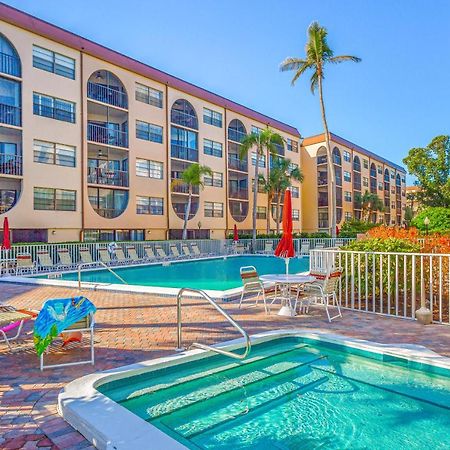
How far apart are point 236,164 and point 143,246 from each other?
15.9 m

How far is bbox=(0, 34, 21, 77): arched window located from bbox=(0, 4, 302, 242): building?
0.16 ft

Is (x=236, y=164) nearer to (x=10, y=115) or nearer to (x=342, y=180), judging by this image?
(x=342, y=180)

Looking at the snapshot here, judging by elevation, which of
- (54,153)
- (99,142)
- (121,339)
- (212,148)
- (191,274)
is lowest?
(191,274)

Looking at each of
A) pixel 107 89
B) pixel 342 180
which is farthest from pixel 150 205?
pixel 342 180

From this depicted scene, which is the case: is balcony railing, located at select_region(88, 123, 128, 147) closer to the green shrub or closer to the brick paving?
the brick paving

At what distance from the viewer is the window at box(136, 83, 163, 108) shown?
26.9m

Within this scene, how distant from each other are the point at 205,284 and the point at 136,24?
32.2 feet

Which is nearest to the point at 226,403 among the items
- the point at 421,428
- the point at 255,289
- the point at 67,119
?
the point at 421,428

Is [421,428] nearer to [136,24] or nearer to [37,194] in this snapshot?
[136,24]

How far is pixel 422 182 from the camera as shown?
4041 centimetres

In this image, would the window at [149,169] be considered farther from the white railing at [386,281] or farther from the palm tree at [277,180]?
the white railing at [386,281]

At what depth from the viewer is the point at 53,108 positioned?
21906 millimetres

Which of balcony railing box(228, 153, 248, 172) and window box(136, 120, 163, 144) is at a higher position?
window box(136, 120, 163, 144)

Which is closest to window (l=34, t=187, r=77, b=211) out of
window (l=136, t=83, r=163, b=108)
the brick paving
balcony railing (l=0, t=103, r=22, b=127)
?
balcony railing (l=0, t=103, r=22, b=127)
